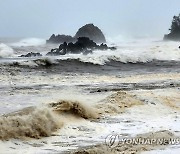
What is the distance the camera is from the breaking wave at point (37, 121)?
737 cm

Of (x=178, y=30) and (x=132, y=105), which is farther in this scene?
(x=178, y=30)

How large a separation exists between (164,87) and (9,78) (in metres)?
6.05

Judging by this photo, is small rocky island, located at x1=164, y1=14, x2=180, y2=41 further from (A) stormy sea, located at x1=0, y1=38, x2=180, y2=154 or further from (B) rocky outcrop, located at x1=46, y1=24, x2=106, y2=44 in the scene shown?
(A) stormy sea, located at x1=0, y1=38, x2=180, y2=154

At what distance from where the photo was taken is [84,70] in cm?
2003

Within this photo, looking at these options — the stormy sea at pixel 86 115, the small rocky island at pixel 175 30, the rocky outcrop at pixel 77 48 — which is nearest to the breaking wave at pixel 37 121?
the stormy sea at pixel 86 115

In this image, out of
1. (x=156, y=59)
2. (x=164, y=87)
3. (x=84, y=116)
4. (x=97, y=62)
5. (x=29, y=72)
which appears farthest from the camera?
(x=156, y=59)

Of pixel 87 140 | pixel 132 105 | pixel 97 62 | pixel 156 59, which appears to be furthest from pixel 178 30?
pixel 87 140

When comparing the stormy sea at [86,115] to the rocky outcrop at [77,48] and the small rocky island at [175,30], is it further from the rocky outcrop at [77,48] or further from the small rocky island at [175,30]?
the small rocky island at [175,30]

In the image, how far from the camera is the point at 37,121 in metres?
7.88

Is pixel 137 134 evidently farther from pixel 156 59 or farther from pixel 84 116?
pixel 156 59

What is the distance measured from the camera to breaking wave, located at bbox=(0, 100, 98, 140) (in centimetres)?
737

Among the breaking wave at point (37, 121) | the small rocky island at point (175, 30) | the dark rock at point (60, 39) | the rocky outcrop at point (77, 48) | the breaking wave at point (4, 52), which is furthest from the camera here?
the dark rock at point (60, 39)

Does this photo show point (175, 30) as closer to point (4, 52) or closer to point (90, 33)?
point (90, 33)

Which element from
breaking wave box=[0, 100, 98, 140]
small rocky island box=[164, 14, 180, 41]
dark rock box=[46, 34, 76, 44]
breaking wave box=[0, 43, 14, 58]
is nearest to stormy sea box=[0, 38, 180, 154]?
breaking wave box=[0, 100, 98, 140]
